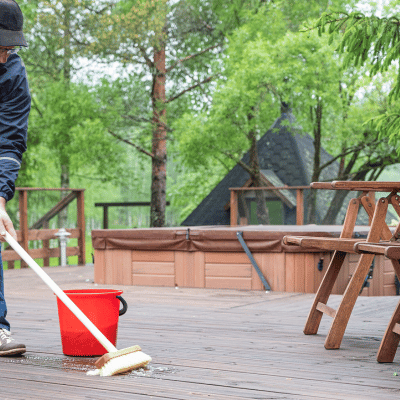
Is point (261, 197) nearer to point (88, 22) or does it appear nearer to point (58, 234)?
point (58, 234)

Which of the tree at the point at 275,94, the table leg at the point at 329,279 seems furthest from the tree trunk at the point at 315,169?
the table leg at the point at 329,279

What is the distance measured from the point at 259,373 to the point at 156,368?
43 cm

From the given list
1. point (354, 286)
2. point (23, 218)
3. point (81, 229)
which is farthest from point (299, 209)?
point (354, 286)

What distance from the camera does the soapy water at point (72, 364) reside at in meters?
2.54

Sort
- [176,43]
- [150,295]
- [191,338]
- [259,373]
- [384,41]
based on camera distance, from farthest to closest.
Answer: [176,43] → [150,295] → [384,41] → [191,338] → [259,373]

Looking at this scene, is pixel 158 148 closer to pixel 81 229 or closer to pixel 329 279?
pixel 81 229

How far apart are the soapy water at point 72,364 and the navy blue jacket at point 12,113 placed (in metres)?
0.83

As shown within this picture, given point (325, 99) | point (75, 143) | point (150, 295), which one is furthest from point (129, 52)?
point (150, 295)

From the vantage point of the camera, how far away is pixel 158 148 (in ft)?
52.0

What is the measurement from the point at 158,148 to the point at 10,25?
13150mm

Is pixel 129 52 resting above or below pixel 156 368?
above

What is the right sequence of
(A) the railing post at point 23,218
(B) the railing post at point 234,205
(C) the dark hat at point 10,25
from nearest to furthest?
1. (C) the dark hat at point 10,25
2. (A) the railing post at point 23,218
3. (B) the railing post at point 234,205

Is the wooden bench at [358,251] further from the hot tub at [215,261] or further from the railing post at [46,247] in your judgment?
the railing post at [46,247]

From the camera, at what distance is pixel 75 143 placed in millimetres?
15234
